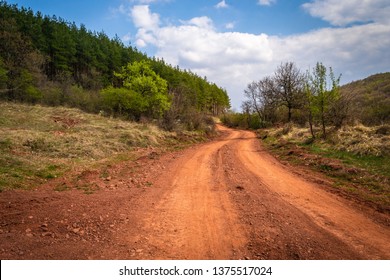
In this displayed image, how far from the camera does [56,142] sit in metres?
13.6

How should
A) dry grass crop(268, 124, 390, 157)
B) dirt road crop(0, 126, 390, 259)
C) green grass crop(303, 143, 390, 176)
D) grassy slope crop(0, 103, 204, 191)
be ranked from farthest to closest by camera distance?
dry grass crop(268, 124, 390, 157), green grass crop(303, 143, 390, 176), grassy slope crop(0, 103, 204, 191), dirt road crop(0, 126, 390, 259)

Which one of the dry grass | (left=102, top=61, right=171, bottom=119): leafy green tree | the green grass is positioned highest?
(left=102, top=61, right=171, bottom=119): leafy green tree

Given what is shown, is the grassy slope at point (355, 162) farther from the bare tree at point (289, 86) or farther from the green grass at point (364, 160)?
the bare tree at point (289, 86)

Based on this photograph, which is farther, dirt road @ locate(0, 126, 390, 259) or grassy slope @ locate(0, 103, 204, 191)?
grassy slope @ locate(0, 103, 204, 191)

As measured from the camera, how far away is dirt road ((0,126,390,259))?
4703mm

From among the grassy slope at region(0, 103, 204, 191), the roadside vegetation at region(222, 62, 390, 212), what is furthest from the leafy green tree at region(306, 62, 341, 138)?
the grassy slope at region(0, 103, 204, 191)

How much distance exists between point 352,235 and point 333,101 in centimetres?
1595

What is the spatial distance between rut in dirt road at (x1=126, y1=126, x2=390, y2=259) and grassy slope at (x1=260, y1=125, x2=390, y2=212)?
121 centimetres

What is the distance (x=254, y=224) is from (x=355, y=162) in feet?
28.2

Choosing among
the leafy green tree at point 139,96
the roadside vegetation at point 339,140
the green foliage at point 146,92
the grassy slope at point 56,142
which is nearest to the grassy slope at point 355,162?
the roadside vegetation at point 339,140

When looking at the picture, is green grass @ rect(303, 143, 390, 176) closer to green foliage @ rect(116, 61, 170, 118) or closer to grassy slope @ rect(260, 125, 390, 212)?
grassy slope @ rect(260, 125, 390, 212)

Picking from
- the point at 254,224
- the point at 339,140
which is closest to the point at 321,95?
the point at 339,140
